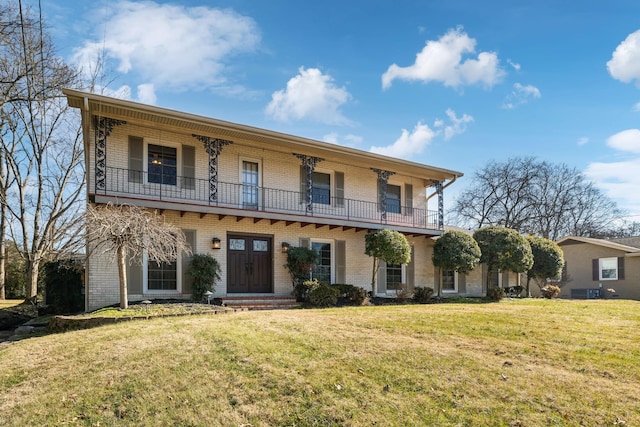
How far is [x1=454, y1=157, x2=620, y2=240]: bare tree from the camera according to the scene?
34.2 meters

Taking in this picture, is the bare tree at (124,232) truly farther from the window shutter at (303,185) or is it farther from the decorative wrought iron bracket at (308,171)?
the window shutter at (303,185)

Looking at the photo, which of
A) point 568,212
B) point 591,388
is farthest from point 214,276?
point 568,212

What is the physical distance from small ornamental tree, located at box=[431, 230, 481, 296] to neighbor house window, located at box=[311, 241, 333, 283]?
4.01 m

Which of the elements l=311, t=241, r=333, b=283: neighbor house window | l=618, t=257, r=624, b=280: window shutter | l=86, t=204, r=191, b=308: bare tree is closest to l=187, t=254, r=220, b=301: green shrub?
l=86, t=204, r=191, b=308: bare tree

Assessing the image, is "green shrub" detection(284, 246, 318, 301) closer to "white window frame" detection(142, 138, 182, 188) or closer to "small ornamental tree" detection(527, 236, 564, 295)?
"white window frame" detection(142, 138, 182, 188)

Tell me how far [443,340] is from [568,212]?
34951 mm

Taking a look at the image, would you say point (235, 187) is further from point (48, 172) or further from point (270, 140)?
point (48, 172)

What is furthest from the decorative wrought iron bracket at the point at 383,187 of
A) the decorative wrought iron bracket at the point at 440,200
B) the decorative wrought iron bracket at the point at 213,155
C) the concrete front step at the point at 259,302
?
the decorative wrought iron bracket at the point at 213,155

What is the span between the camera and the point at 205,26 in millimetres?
12078

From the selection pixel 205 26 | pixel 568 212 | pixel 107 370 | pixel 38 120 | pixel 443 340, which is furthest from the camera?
pixel 568 212

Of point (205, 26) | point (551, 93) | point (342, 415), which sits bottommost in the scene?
point (342, 415)

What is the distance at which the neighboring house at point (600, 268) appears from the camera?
2298 cm

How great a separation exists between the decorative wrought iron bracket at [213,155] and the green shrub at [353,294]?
489 cm

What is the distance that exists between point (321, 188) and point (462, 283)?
8101mm
